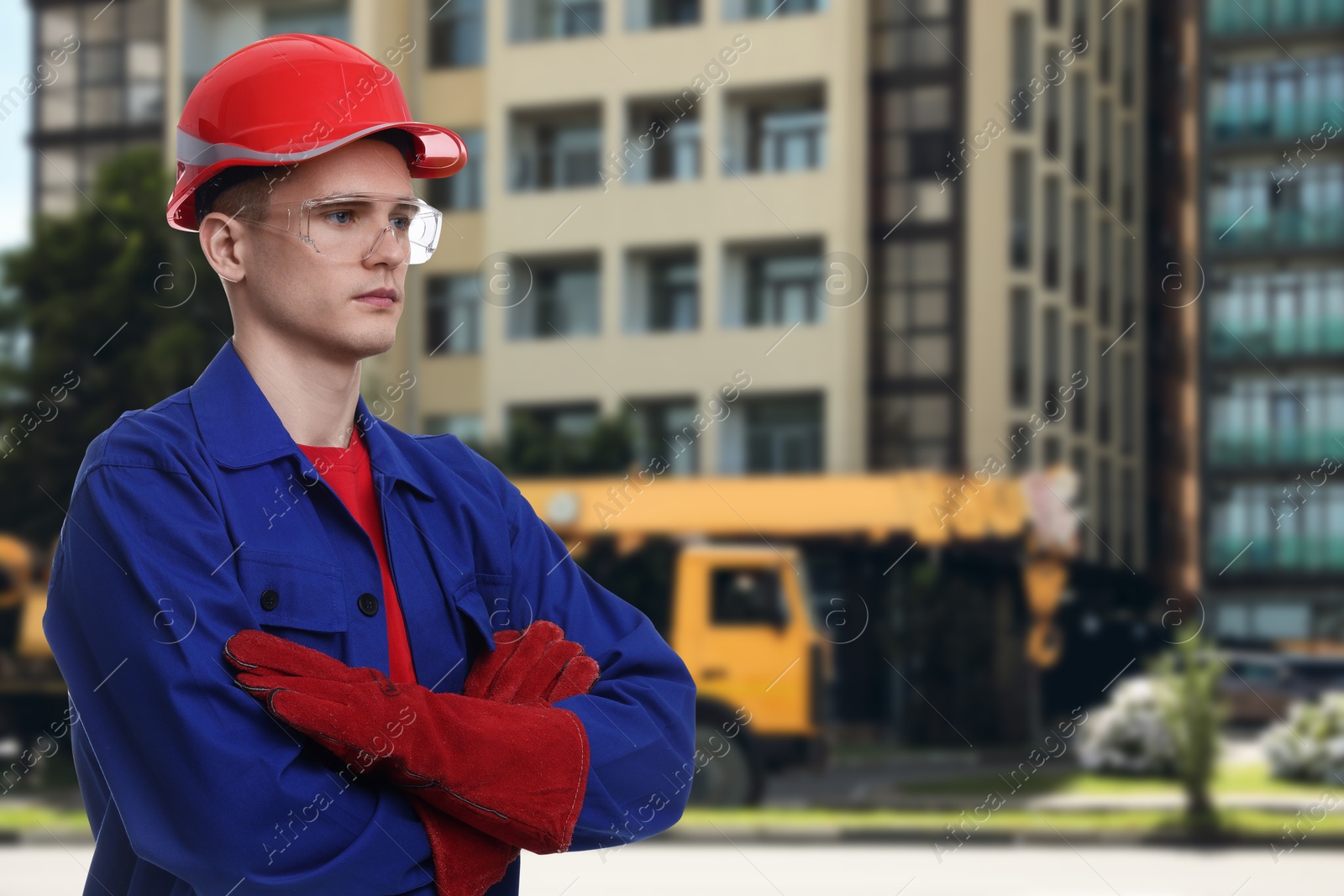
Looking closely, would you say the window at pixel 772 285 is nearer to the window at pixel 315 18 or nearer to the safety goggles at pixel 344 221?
the window at pixel 315 18

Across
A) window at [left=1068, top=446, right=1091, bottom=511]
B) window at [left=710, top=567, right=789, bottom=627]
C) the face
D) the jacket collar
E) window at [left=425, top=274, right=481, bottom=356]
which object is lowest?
window at [left=1068, top=446, right=1091, bottom=511]

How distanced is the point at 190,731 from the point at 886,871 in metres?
8.00

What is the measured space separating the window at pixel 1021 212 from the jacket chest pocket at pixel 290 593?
61.7ft

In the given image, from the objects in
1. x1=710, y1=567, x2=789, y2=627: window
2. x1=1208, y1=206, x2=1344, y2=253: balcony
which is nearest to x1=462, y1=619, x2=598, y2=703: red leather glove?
x1=710, y1=567, x2=789, y2=627: window

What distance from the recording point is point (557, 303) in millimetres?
20359

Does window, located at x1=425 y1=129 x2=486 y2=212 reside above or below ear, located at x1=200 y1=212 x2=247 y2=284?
above

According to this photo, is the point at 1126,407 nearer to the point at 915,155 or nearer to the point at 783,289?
the point at 915,155

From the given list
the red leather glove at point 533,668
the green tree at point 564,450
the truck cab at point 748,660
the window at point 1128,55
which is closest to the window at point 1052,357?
the window at point 1128,55

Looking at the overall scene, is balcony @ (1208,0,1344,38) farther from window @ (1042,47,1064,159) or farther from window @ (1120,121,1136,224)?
window @ (1042,47,1064,159)

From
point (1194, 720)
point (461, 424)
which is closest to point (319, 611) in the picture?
point (1194, 720)

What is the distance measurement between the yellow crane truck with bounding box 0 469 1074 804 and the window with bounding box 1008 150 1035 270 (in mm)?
3054

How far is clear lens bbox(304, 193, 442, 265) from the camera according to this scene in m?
1.39

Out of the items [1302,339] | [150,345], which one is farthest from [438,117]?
[1302,339]

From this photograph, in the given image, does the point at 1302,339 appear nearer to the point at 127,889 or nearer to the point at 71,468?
the point at 71,468
